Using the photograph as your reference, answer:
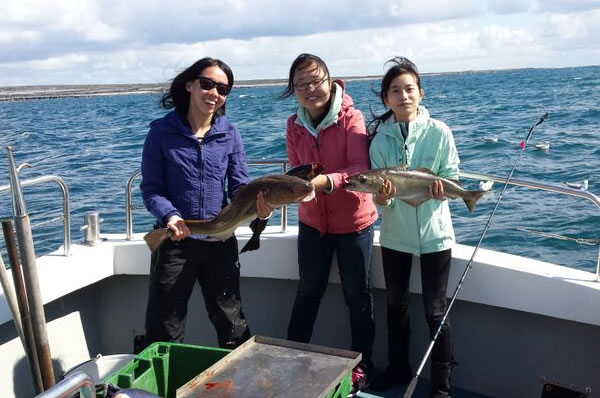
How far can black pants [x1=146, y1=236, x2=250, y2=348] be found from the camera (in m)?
3.85

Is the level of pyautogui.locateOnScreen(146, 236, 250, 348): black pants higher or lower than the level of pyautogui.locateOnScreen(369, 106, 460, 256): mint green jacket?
lower

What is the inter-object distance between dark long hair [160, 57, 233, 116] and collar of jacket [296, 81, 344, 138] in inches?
19.3

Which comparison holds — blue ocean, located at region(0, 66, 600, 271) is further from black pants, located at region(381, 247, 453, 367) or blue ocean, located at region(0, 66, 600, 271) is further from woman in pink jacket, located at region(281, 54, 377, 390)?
black pants, located at region(381, 247, 453, 367)

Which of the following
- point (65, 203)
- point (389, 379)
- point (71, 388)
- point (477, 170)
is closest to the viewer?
point (71, 388)

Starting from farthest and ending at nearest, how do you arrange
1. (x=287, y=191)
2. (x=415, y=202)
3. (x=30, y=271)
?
(x=415, y=202) < (x=287, y=191) < (x=30, y=271)

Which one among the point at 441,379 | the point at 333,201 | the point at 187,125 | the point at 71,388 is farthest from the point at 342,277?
the point at 71,388

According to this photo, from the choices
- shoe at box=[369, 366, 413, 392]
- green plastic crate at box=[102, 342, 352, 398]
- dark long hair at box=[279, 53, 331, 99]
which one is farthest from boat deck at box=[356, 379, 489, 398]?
dark long hair at box=[279, 53, 331, 99]

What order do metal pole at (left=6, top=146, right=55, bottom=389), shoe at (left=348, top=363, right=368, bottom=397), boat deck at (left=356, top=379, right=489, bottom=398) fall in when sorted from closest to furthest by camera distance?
metal pole at (left=6, top=146, right=55, bottom=389), shoe at (left=348, top=363, right=368, bottom=397), boat deck at (left=356, top=379, right=489, bottom=398)

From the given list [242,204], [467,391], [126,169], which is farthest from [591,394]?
[126,169]

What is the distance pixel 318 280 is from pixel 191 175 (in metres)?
1.14

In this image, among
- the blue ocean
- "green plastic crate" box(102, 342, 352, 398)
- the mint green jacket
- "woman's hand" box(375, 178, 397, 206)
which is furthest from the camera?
the blue ocean

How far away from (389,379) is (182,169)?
2.06 m

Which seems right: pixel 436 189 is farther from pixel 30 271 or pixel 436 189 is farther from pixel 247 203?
pixel 30 271

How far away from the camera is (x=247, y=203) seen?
11.9 ft
